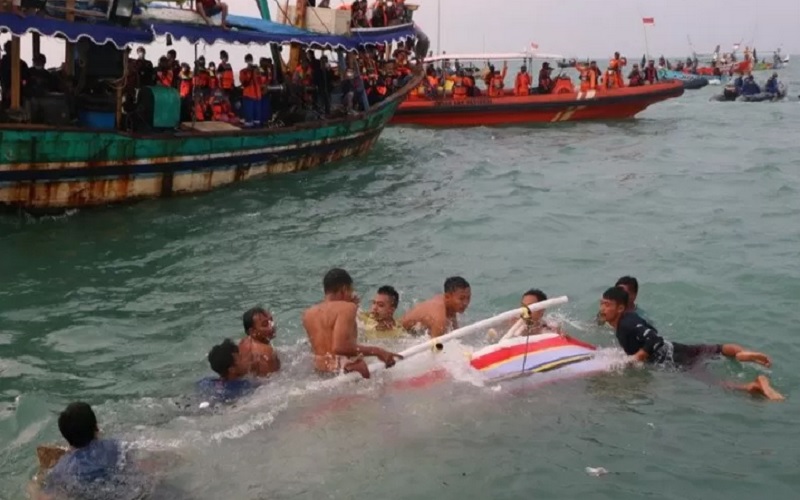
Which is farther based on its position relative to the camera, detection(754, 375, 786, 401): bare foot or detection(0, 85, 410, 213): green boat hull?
detection(0, 85, 410, 213): green boat hull

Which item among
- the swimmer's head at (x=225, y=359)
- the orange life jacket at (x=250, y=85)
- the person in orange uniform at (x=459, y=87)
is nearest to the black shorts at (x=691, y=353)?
the swimmer's head at (x=225, y=359)

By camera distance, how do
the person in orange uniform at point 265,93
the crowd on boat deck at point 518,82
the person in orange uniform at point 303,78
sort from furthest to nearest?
the crowd on boat deck at point 518,82
the person in orange uniform at point 303,78
the person in orange uniform at point 265,93

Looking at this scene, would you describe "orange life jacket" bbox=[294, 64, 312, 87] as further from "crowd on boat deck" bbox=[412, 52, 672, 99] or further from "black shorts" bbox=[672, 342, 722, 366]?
"black shorts" bbox=[672, 342, 722, 366]

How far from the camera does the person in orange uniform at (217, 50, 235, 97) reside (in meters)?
17.9

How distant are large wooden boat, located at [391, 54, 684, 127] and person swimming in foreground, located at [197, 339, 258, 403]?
21413 mm

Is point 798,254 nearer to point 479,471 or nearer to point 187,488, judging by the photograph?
point 479,471

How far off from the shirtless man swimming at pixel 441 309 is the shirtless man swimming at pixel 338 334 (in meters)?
0.83

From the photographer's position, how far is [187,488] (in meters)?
5.74

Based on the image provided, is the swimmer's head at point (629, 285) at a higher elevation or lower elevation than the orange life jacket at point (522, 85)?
lower

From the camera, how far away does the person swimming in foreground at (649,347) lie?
25.6 feet

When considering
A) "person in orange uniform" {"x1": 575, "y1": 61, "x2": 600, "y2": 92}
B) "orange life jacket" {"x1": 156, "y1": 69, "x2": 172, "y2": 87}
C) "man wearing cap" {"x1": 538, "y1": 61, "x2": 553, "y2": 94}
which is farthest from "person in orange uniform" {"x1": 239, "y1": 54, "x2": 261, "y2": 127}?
"man wearing cap" {"x1": 538, "y1": 61, "x2": 553, "y2": 94}

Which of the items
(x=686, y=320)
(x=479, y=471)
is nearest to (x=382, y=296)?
(x=479, y=471)

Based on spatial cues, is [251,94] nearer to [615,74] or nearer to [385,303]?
[385,303]

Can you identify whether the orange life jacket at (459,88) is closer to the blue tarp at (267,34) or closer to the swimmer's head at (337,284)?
the blue tarp at (267,34)
